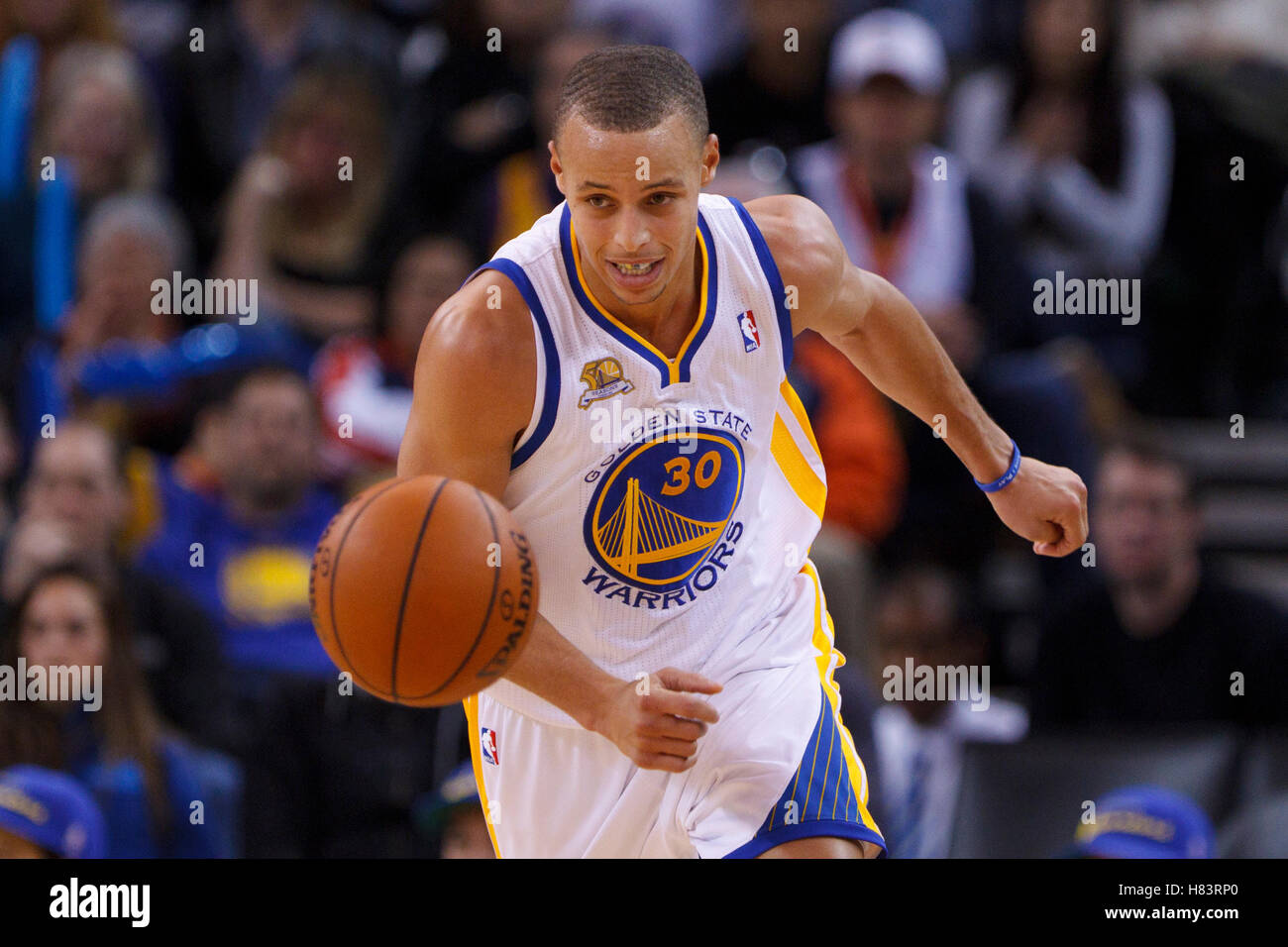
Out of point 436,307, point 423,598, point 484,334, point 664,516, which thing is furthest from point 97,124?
point 423,598

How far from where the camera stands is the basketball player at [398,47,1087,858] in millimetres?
3867

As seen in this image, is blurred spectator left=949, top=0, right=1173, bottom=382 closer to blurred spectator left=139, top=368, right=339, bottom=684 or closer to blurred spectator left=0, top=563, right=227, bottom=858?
blurred spectator left=139, top=368, right=339, bottom=684

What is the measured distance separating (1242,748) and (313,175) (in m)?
4.80

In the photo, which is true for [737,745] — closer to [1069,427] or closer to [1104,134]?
[1069,427]

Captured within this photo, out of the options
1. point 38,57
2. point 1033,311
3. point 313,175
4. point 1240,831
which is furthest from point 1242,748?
point 38,57

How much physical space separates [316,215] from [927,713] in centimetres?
367

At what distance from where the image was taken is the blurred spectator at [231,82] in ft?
29.3

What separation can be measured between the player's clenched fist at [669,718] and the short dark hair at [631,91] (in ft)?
3.96

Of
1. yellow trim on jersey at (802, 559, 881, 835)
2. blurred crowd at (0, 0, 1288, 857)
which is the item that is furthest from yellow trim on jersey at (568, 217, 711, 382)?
blurred crowd at (0, 0, 1288, 857)

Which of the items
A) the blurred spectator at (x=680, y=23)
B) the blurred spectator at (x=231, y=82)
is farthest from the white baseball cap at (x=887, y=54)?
the blurred spectator at (x=231, y=82)

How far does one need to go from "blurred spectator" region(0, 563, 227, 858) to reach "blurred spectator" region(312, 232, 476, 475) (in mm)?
1367

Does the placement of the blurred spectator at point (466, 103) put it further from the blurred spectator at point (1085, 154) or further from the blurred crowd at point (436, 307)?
the blurred spectator at point (1085, 154)

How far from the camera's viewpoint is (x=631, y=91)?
388 centimetres

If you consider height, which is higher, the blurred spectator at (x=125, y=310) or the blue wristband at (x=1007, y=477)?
the blurred spectator at (x=125, y=310)
